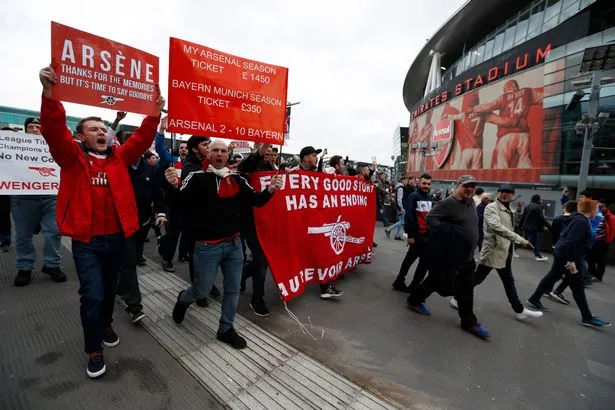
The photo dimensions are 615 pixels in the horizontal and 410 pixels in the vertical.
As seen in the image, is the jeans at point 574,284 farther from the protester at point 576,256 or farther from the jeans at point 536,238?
the jeans at point 536,238

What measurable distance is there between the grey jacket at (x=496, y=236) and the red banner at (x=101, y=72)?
14.0 feet

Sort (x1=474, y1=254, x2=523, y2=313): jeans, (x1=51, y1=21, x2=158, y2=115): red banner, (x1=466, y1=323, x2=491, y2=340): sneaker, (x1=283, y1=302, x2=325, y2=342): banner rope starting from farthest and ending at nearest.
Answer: (x1=474, y1=254, x2=523, y2=313): jeans, (x1=466, y1=323, x2=491, y2=340): sneaker, (x1=283, y1=302, x2=325, y2=342): banner rope, (x1=51, y1=21, x2=158, y2=115): red banner

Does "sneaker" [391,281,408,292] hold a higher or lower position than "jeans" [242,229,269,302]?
lower

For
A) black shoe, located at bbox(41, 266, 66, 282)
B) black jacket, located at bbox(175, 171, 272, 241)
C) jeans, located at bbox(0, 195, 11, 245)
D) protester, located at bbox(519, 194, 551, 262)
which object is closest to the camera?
black jacket, located at bbox(175, 171, 272, 241)

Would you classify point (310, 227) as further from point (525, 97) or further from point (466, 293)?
point (525, 97)

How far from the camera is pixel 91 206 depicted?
2314 mm

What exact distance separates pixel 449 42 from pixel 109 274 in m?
41.4

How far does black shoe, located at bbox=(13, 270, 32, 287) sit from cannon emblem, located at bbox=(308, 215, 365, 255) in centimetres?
363

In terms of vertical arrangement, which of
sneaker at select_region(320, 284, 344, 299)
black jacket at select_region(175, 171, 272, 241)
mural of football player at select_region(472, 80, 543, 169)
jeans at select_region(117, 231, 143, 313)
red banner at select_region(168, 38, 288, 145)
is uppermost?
mural of football player at select_region(472, 80, 543, 169)

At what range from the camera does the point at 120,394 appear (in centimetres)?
219

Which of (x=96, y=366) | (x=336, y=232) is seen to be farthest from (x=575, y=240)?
(x=96, y=366)

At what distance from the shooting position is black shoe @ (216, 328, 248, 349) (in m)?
2.88

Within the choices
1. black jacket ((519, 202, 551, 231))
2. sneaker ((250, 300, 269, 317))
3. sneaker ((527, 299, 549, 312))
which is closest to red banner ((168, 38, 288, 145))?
sneaker ((250, 300, 269, 317))

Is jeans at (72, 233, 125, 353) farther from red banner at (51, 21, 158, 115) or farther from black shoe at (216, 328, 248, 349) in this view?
red banner at (51, 21, 158, 115)
